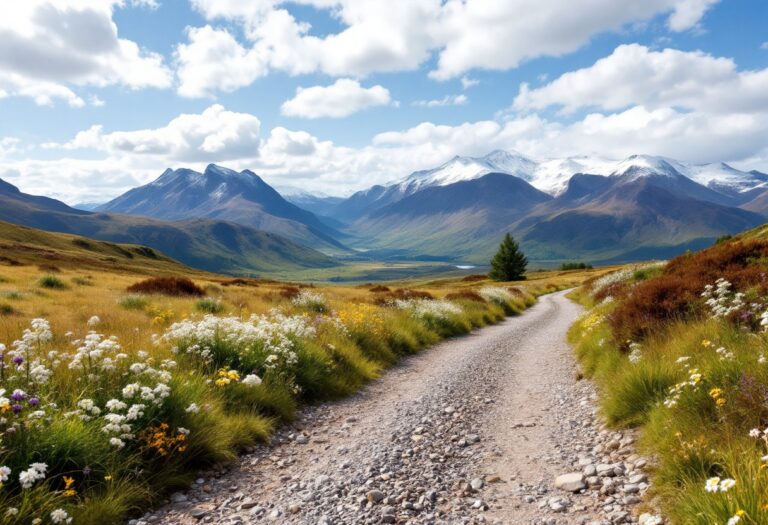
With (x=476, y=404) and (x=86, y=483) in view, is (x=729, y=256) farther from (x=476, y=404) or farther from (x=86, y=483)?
(x=86, y=483)

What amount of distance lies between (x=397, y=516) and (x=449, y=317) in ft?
64.3

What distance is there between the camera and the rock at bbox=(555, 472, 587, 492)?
237 inches

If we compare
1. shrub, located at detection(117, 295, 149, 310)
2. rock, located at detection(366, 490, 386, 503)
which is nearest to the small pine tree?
shrub, located at detection(117, 295, 149, 310)

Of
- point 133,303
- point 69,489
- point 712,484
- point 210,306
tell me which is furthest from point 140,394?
point 133,303

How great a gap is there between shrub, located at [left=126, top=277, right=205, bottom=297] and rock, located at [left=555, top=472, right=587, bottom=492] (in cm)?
2464

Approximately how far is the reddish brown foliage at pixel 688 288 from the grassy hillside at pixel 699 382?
29 mm

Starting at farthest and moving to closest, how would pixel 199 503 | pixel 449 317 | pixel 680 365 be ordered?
pixel 449 317
pixel 680 365
pixel 199 503

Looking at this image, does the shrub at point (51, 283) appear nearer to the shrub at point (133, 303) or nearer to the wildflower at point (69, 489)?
the shrub at point (133, 303)

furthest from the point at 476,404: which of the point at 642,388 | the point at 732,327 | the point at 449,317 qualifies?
the point at 449,317

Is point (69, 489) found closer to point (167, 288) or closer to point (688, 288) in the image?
point (688, 288)

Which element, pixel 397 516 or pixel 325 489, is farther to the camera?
pixel 325 489

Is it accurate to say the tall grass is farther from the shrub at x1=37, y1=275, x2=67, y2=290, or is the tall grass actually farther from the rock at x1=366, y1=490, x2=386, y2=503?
the shrub at x1=37, y1=275, x2=67, y2=290

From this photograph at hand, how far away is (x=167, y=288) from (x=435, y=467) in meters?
24.7

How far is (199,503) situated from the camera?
6180mm
